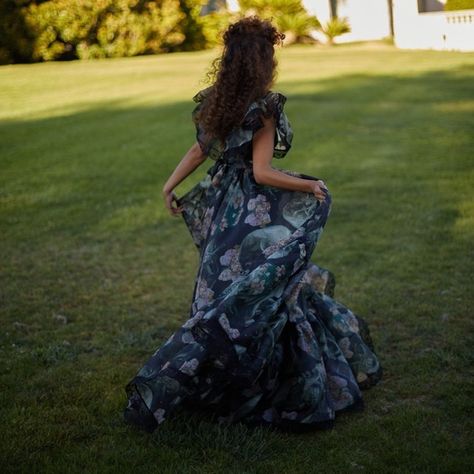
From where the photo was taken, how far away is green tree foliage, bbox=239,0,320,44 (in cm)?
3144

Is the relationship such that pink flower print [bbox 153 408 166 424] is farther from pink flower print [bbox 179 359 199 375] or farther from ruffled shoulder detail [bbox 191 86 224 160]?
ruffled shoulder detail [bbox 191 86 224 160]

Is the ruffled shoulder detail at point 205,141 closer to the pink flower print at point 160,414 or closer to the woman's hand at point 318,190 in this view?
the woman's hand at point 318,190

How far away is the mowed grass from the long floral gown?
0.14m

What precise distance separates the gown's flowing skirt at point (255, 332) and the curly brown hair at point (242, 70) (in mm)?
296

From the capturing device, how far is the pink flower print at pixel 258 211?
13.3ft

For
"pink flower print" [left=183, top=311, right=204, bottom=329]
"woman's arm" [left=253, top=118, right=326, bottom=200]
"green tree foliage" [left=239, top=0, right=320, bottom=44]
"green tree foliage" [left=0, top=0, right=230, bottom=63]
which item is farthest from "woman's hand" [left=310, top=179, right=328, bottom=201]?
"green tree foliage" [left=239, top=0, right=320, bottom=44]

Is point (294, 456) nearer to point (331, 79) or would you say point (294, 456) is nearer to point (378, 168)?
point (378, 168)

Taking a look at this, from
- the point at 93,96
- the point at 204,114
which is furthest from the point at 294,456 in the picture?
the point at 93,96

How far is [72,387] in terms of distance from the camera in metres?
4.48

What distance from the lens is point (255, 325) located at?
3729 mm

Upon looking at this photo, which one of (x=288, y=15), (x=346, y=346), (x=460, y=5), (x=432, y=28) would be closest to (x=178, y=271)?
(x=346, y=346)

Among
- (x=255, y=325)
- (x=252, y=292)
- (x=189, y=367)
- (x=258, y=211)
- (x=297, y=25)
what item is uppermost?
(x=258, y=211)

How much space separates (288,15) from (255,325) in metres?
30.0

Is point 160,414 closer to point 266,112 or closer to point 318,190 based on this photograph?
point 318,190
